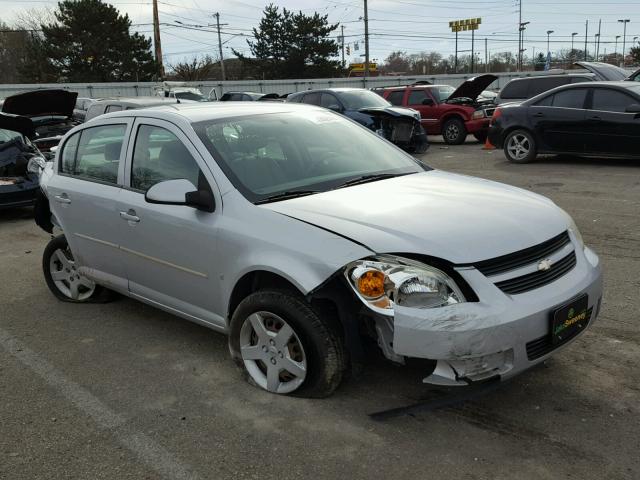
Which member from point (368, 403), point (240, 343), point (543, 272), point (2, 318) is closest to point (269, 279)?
point (240, 343)

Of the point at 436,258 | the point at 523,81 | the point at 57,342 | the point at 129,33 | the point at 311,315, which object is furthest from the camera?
the point at 129,33

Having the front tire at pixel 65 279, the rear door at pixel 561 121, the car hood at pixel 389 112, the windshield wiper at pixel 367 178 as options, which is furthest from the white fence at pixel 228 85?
the windshield wiper at pixel 367 178

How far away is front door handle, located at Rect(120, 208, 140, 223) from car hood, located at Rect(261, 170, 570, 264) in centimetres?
112

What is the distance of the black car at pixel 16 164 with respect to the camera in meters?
9.13

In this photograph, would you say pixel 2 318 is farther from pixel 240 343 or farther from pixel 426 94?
pixel 426 94

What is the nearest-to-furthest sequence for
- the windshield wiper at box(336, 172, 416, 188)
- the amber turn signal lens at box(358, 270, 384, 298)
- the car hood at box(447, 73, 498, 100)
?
the amber turn signal lens at box(358, 270, 384, 298) → the windshield wiper at box(336, 172, 416, 188) → the car hood at box(447, 73, 498, 100)

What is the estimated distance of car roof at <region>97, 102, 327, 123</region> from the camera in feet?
13.5

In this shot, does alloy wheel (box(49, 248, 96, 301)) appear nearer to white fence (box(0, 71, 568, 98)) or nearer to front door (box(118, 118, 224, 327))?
front door (box(118, 118, 224, 327))

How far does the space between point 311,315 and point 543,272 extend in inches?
46.3

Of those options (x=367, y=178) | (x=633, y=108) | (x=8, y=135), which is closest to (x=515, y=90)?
(x=633, y=108)

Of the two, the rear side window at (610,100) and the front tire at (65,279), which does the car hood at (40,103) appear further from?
the rear side window at (610,100)

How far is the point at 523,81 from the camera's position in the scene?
52.4ft

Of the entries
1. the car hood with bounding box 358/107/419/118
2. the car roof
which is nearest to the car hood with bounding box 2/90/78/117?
the car hood with bounding box 358/107/419/118

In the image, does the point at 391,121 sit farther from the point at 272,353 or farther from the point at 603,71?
the point at 272,353
